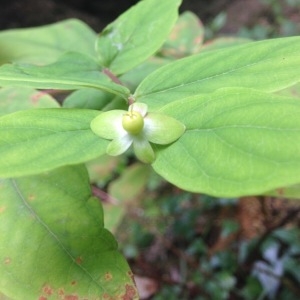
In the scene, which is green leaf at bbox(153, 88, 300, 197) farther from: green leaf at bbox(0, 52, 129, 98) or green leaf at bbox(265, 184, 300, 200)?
green leaf at bbox(265, 184, 300, 200)

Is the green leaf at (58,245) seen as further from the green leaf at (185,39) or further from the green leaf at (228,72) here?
the green leaf at (185,39)

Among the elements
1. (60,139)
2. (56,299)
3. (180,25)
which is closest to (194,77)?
(60,139)

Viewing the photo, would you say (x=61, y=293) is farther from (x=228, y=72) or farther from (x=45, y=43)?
(x=45, y=43)

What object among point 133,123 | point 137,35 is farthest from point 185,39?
point 133,123

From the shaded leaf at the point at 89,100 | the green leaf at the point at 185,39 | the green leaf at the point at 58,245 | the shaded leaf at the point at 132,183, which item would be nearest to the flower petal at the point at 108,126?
the green leaf at the point at 58,245

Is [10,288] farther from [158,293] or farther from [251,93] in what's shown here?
[158,293]

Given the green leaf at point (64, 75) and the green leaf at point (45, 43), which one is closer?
the green leaf at point (64, 75)

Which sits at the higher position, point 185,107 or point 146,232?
point 185,107
